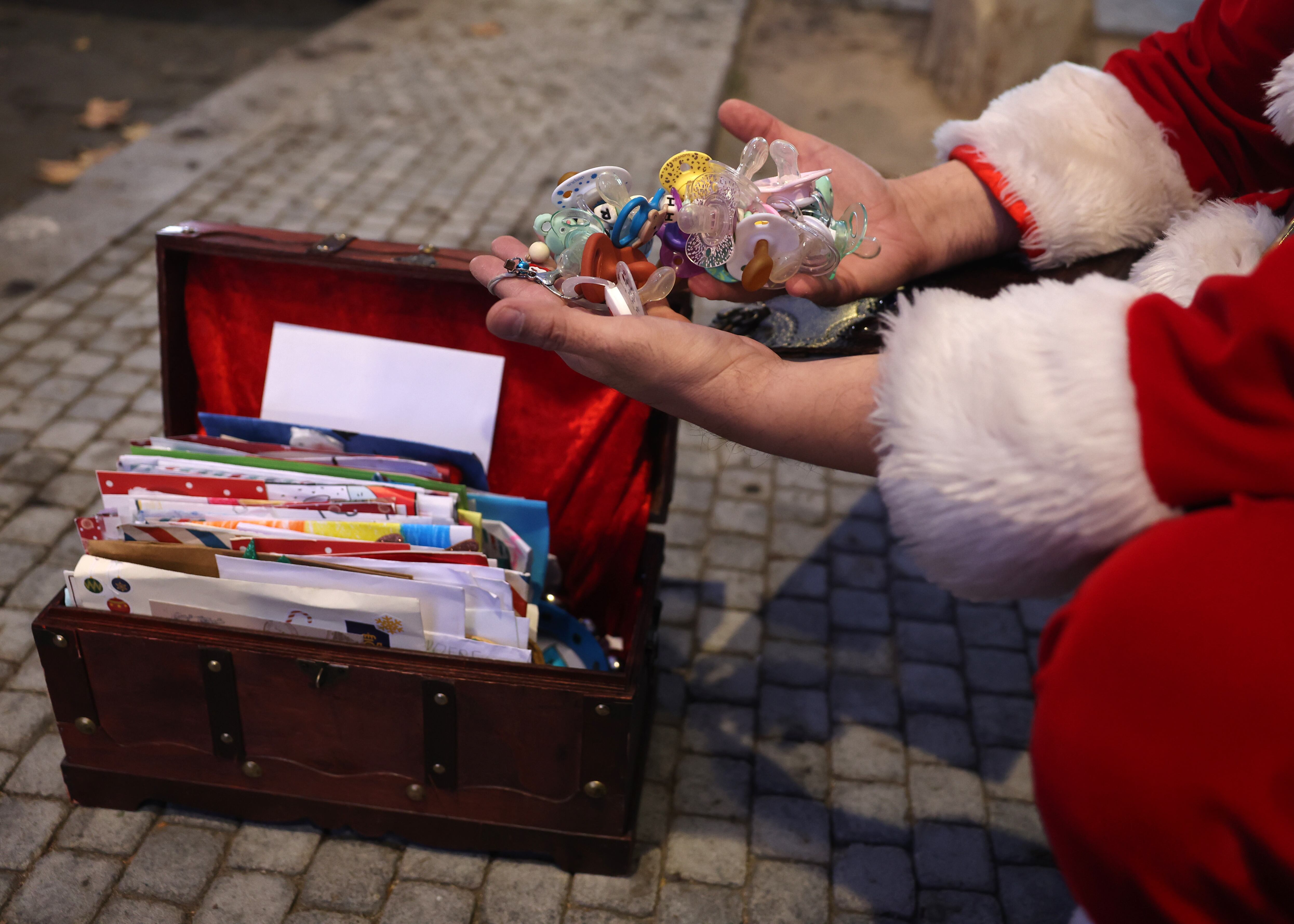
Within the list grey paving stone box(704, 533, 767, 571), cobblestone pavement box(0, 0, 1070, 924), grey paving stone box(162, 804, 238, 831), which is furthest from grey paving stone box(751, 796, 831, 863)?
grey paving stone box(162, 804, 238, 831)

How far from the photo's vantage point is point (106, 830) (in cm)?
204

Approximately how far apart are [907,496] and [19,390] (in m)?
3.33

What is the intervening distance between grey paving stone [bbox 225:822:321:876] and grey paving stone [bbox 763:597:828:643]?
4.30 ft

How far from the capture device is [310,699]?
184 cm

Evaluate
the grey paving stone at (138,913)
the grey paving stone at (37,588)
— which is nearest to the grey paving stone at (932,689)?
the grey paving stone at (138,913)

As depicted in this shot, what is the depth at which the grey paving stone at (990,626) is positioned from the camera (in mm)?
2701

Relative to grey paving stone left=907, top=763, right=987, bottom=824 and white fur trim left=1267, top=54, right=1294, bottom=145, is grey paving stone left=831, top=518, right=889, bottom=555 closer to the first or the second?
grey paving stone left=907, top=763, right=987, bottom=824

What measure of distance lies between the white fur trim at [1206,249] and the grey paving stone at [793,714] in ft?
4.38

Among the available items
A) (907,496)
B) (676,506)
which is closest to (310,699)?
(907,496)

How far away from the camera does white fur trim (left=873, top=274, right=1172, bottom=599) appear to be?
1066mm

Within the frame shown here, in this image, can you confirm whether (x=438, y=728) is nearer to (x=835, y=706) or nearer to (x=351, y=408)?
(x=351, y=408)

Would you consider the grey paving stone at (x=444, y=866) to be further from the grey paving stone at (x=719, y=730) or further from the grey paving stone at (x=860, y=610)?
the grey paving stone at (x=860, y=610)

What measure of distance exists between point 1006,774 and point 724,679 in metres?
0.74

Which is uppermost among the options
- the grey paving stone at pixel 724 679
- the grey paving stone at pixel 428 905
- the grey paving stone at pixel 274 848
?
the grey paving stone at pixel 724 679
